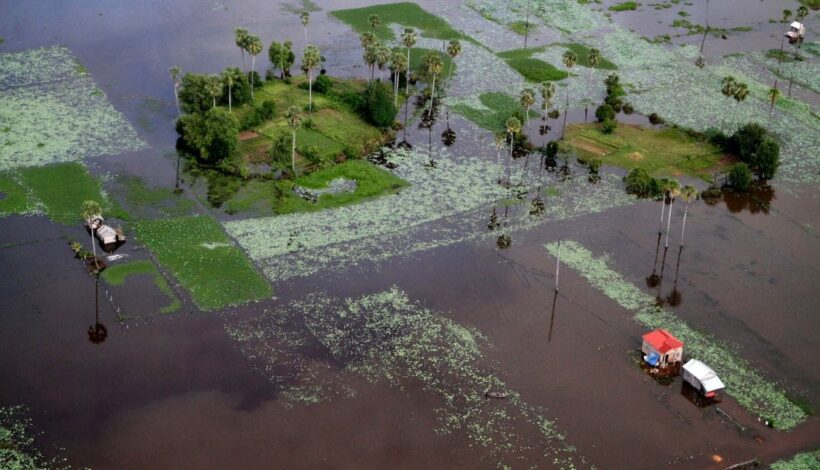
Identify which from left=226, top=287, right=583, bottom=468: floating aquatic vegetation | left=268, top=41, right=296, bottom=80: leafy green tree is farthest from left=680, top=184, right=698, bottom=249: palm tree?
left=268, top=41, right=296, bottom=80: leafy green tree

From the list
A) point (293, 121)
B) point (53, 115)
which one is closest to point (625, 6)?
point (293, 121)

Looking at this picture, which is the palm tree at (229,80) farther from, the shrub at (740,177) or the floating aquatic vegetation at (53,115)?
the shrub at (740,177)

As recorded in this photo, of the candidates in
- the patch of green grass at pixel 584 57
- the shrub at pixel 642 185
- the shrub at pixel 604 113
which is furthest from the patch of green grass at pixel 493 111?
the shrub at pixel 642 185

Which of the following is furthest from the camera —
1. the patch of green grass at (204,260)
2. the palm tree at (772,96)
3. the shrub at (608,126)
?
the palm tree at (772,96)

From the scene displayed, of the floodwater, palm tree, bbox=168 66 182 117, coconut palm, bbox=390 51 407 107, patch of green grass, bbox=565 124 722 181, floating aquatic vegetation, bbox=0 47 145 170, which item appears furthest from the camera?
coconut palm, bbox=390 51 407 107

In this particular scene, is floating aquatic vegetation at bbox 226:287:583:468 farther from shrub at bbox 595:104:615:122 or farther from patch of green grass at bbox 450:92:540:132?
shrub at bbox 595:104:615:122

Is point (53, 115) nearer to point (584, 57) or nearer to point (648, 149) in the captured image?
point (648, 149)
